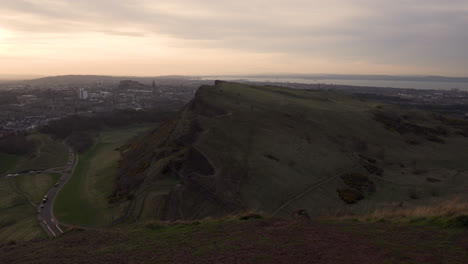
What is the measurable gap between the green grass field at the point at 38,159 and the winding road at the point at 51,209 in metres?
3.68

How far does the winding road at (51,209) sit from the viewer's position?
23456mm

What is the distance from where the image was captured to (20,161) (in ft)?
160

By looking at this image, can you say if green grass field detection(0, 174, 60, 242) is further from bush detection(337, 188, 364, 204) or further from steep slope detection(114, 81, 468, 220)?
bush detection(337, 188, 364, 204)

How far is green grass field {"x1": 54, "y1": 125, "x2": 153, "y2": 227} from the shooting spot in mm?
24536

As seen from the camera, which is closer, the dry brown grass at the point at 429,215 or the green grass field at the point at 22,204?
the dry brown grass at the point at 429,215

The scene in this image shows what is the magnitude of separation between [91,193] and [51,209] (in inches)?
161

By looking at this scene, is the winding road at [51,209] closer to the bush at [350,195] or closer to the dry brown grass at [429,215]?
the dry brown grass at [429,215]

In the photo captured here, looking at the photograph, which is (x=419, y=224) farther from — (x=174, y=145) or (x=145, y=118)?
(x=145, y=118)

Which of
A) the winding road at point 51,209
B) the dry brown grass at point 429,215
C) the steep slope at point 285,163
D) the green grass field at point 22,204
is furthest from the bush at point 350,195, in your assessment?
→ the green grass field at point 22,204

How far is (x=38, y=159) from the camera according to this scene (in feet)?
155

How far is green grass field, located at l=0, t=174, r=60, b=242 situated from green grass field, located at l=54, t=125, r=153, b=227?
200cm

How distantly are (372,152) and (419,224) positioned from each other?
2252cm

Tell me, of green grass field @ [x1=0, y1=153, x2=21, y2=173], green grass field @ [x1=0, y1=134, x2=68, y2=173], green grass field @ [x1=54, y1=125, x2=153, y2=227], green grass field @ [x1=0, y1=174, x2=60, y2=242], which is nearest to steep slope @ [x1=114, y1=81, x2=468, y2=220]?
green grass field @ [x1=54, y1=125, x2=153, y2=227]

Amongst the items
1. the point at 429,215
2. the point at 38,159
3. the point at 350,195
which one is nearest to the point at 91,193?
the point at 38,159
